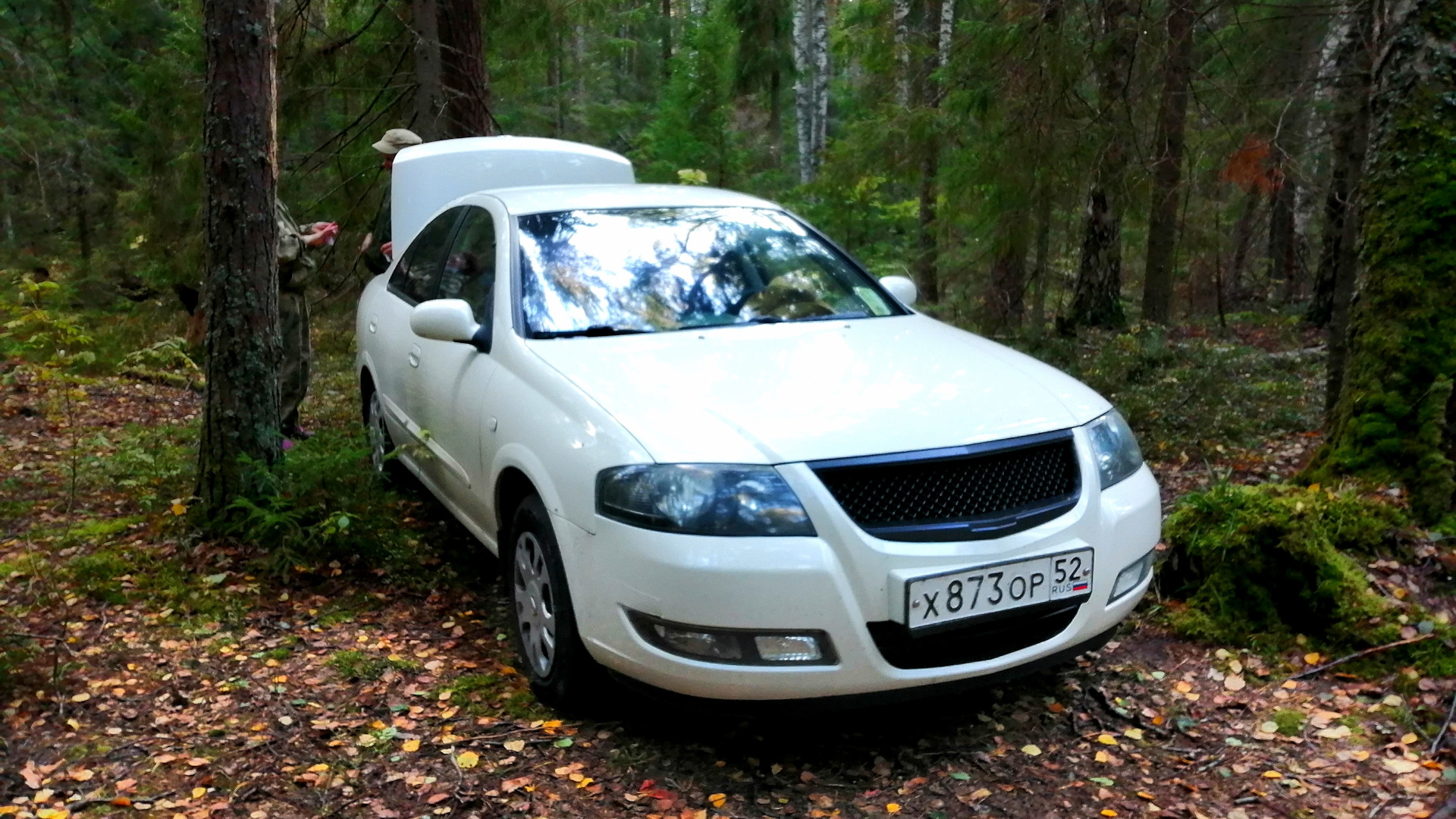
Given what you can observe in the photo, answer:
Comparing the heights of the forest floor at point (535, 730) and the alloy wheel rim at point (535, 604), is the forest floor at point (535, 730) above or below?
below

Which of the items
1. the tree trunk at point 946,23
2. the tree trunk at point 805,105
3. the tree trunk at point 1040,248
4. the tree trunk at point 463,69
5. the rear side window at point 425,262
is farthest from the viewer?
the tree trunk at point 805,105

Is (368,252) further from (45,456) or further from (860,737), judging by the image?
(860,737)

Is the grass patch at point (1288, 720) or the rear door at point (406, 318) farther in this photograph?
the rear door at point (406, 318)

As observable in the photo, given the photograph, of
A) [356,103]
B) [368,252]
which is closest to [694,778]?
[368,252]

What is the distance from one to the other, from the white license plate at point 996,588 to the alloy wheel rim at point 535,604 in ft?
3.88

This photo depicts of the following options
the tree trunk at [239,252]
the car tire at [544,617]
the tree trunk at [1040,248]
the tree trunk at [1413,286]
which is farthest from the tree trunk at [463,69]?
the tree trunk at [1413,286]

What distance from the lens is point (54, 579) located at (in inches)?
174

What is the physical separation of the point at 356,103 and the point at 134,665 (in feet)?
29.4

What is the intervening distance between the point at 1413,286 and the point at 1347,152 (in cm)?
634

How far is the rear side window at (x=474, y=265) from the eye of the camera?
442 centimetres

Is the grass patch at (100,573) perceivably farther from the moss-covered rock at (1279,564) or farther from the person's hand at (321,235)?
the moss-covered rock at (1279,564)

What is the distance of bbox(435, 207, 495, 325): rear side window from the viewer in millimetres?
4418

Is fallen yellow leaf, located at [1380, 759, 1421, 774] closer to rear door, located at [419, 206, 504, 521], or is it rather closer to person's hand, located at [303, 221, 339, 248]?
rear door, located at [419, 206, 504, 521]

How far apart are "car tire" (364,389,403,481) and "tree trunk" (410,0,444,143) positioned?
165 inches
